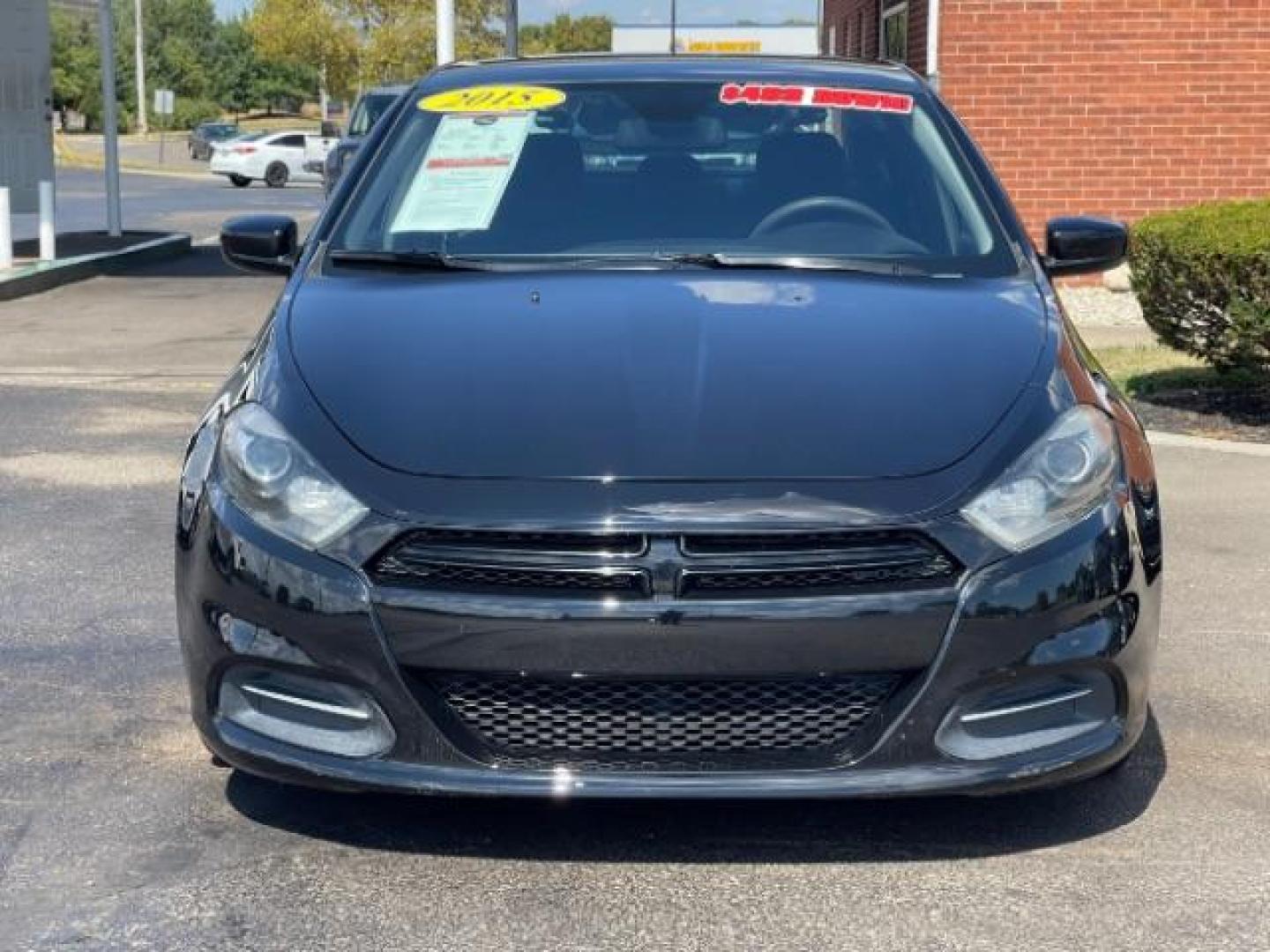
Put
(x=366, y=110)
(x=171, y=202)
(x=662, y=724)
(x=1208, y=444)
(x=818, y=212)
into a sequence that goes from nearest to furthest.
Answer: (x=662, y=724)
(x=818, y=212)
(x=1208, y=444)
(x=366, y=110)
(x=171, y=202)

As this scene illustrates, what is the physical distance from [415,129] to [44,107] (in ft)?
58.2

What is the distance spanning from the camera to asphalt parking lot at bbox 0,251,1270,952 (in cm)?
362

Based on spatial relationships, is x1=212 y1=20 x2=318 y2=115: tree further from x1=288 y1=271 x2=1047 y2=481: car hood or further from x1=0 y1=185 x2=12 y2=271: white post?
x1=288 y1=271 x2=1047 y2=481: car hood

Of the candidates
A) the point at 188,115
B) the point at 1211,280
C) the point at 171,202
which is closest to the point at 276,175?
the point at 171,202

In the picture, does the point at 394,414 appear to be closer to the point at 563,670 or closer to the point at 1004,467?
the point at 563,670

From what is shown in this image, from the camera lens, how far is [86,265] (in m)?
17.5

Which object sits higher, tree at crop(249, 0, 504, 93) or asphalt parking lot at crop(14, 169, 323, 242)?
tree at crop(249, 0, 504, 93)

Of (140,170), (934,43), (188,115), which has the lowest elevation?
(140,170)

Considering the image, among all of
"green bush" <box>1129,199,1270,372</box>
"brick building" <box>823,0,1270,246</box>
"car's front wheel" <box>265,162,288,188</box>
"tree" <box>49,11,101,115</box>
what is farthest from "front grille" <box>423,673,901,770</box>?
"tree" <box>49,11,101,115</box>

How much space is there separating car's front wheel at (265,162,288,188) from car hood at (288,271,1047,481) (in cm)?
4240

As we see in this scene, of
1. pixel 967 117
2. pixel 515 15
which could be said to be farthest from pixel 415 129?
pixel 515 15

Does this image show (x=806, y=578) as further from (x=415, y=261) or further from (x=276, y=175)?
(x=276, y=175)

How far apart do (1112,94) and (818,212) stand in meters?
10.1

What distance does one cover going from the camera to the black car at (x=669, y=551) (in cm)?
359
